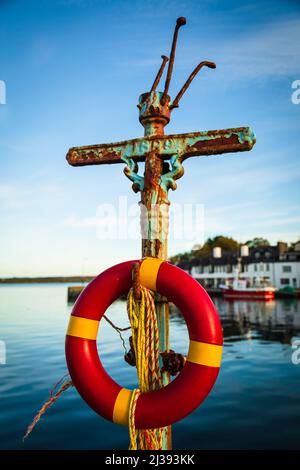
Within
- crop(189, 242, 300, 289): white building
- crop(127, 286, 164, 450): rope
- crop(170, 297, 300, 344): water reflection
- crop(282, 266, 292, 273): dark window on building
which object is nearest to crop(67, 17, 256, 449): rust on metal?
crop(127, 286, 164, 450): rope

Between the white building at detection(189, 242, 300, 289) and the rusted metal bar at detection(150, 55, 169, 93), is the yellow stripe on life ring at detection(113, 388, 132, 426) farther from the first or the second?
the white building at detection(189, 242, 300, 289)

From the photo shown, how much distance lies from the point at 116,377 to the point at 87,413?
2.40 m

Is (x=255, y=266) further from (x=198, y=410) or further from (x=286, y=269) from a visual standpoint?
(x=198, y=410)

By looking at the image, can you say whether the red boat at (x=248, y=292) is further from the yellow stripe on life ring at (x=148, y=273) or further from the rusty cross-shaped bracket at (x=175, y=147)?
the yellow stripe on life ring at (x=148, y=273)

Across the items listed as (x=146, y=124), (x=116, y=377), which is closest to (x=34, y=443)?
(x=116, y=377)

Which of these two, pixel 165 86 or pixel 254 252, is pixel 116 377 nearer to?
pixel 165 86

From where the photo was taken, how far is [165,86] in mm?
2580

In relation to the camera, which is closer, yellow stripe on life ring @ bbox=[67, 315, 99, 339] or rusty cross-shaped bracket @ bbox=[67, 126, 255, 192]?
yellow stripe on life ring @ bbox=[67, 315, 99, 339]

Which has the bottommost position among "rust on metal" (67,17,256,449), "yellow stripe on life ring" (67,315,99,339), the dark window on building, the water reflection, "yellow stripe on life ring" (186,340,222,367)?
the water reflection

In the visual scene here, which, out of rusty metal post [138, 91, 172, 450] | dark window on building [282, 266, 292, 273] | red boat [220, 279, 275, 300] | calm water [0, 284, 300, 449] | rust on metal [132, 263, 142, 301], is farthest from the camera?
dark window on building [282, 266, 292, 273]

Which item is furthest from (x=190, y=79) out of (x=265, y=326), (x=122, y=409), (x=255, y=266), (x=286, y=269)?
(x=255, y=266)

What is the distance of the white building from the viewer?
1785 inches

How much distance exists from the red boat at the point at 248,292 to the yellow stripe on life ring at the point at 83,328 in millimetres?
37677

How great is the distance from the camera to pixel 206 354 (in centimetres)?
203
